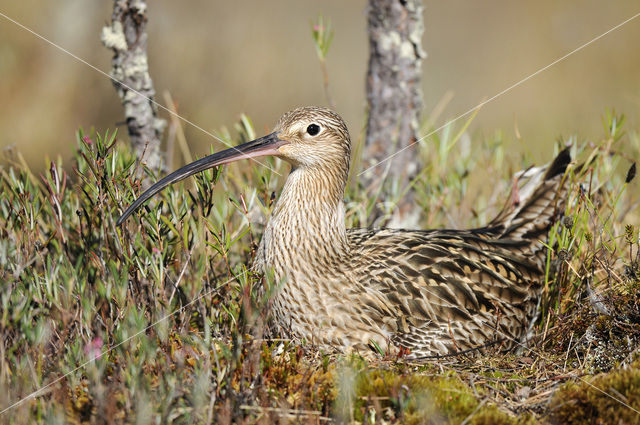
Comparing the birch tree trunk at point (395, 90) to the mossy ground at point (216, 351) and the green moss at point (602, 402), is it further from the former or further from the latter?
the green moss at point (602, 402)

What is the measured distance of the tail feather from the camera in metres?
4.36

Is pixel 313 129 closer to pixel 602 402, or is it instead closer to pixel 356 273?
pixel 356 273

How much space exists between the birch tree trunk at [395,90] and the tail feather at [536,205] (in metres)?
1.00

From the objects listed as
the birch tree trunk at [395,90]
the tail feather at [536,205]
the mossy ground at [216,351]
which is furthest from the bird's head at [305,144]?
the tail feather at [536,205]

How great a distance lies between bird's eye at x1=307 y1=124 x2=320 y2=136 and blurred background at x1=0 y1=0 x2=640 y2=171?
217 centimetres

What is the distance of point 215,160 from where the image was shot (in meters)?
3.48

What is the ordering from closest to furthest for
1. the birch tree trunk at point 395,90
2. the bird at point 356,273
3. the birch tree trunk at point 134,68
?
1. the bird at point 356,273
2. the birch tree trunk at point 134,68
3. the birch tree trunk at point 395,90

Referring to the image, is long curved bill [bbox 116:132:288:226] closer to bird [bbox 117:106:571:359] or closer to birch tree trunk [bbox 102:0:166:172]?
bird [bbox 117:106:571:359]

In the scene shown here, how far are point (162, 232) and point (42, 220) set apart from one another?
103 cm

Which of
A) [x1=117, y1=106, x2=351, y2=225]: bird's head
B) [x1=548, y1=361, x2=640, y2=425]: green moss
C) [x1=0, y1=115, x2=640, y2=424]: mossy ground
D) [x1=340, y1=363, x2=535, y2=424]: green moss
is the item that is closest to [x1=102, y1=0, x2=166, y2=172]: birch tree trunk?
[x1=0, y1=115, x2=640, y2=424]: mossy ground

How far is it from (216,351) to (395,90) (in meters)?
3.06

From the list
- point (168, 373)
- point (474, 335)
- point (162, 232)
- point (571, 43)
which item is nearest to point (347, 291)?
point (474, 335)

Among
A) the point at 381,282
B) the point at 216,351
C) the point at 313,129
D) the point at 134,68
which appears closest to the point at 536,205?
the point at 381,282

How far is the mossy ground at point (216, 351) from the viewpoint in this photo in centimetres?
253
